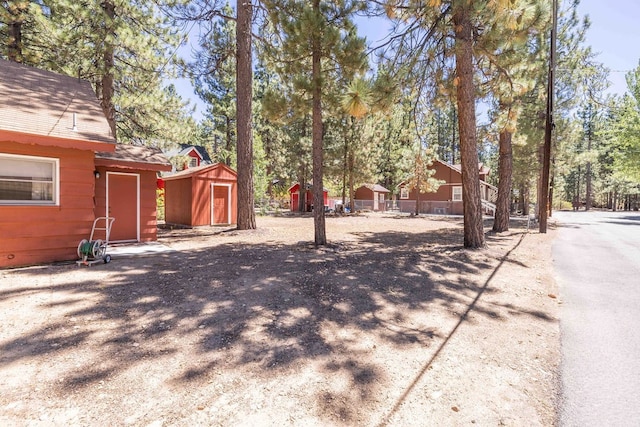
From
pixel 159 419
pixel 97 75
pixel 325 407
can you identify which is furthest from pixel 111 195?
pixel 325 407

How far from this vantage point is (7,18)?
9.02 meters

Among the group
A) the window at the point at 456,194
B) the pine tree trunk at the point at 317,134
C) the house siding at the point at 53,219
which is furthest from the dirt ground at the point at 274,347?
the window at the point at 456,194

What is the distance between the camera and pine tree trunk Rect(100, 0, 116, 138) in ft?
31.5

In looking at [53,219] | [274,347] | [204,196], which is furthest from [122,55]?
[274,347]

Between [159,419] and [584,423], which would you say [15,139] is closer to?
[159,419]

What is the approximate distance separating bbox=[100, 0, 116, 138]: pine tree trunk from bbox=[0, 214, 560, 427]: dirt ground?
675 centimetres

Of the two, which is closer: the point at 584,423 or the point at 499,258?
the point at 584,423

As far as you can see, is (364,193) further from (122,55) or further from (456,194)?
(122,55)

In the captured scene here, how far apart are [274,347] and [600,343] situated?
12.0 feet

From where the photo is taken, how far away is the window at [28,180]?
20.2 ft

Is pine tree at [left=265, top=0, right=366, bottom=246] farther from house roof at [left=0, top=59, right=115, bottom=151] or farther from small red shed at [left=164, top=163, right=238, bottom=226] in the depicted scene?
small red shed at [left=164, top=163, right=238, bottom=226]

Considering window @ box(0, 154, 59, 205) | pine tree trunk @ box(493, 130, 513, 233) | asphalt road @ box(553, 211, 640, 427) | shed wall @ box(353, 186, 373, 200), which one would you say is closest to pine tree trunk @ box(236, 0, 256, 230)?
window @ box(0, 154, 59, 205)

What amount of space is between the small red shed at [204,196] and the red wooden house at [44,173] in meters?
7.54

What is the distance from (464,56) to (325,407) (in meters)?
8.80
